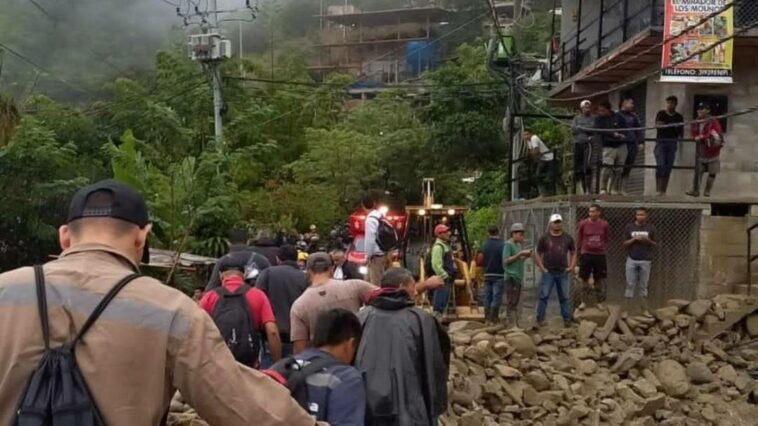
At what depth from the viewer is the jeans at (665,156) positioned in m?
16.1

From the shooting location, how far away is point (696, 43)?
15133mm

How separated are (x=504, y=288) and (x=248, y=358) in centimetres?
927

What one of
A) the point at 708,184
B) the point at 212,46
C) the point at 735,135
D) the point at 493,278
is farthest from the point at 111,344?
the point at 212,46

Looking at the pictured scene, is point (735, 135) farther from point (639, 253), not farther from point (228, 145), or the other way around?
point (228, 145)

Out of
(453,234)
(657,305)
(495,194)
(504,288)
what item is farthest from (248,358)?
(495,194)

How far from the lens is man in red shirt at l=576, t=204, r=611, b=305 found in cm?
1453

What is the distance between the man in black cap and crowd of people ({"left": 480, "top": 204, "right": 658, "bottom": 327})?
11996mm

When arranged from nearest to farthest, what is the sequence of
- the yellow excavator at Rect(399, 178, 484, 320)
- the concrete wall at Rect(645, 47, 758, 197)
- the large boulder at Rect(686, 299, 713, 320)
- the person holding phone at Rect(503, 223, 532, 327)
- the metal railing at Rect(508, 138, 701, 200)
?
the large boulder at Rect(686, 299, 713, 320)
the person holding phone at Rect(503, 223, 532, 327)
the metal railing at Rect(508, 138, 701, 200)
the concrete wall at Rect(645, 47, 758, 197)
the yellow excavator at Rect(399, 178, 484, 320)

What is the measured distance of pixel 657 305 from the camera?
1546 cm

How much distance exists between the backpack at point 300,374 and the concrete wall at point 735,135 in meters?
14.4

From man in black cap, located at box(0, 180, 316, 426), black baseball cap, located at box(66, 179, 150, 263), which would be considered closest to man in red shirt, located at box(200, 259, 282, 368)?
black baseball cap, located at box(66, 179, 150, 263)

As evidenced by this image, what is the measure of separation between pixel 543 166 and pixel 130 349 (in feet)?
59.8

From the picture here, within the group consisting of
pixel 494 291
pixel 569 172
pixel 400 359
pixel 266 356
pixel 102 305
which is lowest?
pixel 494 291

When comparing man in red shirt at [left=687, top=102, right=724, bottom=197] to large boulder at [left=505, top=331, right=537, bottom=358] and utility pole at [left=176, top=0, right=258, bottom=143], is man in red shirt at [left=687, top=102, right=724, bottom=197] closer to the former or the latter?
large boulder at [left=505, top=331, right=537, bottom=358]
